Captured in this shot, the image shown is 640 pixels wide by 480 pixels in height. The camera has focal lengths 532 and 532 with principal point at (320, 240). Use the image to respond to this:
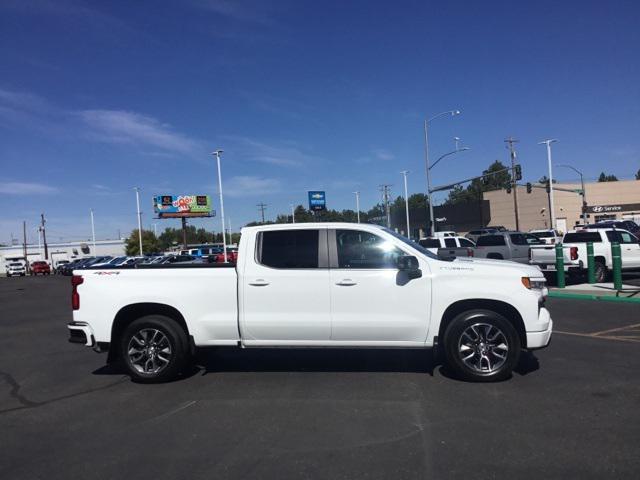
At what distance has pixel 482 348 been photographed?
6.36m

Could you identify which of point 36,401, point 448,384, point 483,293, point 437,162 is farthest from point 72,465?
point 437,162

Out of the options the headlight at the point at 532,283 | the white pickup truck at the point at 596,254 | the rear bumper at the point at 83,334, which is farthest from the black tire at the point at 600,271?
the rear bumper at the point at 83,334

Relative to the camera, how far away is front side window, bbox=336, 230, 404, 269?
6.58 m

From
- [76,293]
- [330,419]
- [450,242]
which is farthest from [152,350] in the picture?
[450,242]

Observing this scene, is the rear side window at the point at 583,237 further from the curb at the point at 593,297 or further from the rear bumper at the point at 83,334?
the rear bumper at the point at 83,334

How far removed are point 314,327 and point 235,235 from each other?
146985 mm

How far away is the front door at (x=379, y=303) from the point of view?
6.39m

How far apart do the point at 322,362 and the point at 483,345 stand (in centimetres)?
239

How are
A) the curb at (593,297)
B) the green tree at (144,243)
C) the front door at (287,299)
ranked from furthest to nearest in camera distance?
the green tree at (144,243)
the curb at (593,297)
the front door at (287,299)

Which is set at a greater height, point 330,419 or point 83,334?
point 83,334

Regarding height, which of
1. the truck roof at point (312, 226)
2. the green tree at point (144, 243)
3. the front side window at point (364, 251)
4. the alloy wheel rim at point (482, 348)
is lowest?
the alloy wheel rim at point (482, 348)

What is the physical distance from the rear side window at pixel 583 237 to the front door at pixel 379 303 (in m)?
14.0

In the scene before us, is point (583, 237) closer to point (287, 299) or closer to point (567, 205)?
point (287, 299)

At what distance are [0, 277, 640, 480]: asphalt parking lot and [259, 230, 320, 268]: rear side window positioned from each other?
1.49 meters
